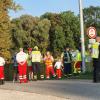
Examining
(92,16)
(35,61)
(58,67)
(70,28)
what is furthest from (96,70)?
(92,16)

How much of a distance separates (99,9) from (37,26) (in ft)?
210

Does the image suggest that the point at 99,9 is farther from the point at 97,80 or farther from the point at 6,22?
the point at 97,80

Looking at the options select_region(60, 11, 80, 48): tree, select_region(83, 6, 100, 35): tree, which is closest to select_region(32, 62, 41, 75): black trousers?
select_region(60, 11, 80, 48): tree

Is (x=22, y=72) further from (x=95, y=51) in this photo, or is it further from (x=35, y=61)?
(x=95, y=51)

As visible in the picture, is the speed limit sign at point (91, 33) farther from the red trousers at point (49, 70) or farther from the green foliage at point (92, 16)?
the green foliage at point (92, 16)

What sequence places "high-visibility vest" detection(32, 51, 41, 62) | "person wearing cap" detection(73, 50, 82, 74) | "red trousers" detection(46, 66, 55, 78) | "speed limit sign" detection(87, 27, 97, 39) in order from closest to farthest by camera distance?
1. "high-visibility vest" detection(32, 51, 41, 62)
2. "red trousers" detection(46, 66, 55, 78)
3. "speed limit sign" detection(87, 27, 97, 39)
4. "person wearing cap" detection(73, 50, 82, 74)

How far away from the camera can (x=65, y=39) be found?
3703 inches

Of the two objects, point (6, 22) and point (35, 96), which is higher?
point (6, 22)

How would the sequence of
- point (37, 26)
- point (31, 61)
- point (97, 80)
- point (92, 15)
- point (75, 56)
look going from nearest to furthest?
point (97, 80)
point (31, 61)
point (75, 56)
point (37, 26)
point (92, 15)

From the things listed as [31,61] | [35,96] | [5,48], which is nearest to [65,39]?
[5,48]

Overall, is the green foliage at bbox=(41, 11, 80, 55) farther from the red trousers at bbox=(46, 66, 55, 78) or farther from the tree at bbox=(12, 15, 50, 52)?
the red trousers at bbox=(46, 66, 55, 78)

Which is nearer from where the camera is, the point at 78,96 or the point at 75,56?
the point at 78,96

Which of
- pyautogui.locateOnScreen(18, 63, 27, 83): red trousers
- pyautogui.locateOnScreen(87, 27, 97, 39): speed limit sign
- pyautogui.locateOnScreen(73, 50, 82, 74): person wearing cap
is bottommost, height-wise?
pyautogui.locateOnScreen(18, 63, 27, 83): red trousers

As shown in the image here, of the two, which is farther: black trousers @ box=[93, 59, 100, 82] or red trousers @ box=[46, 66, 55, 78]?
red trousers @ box=[46, 66, 55, 78]
